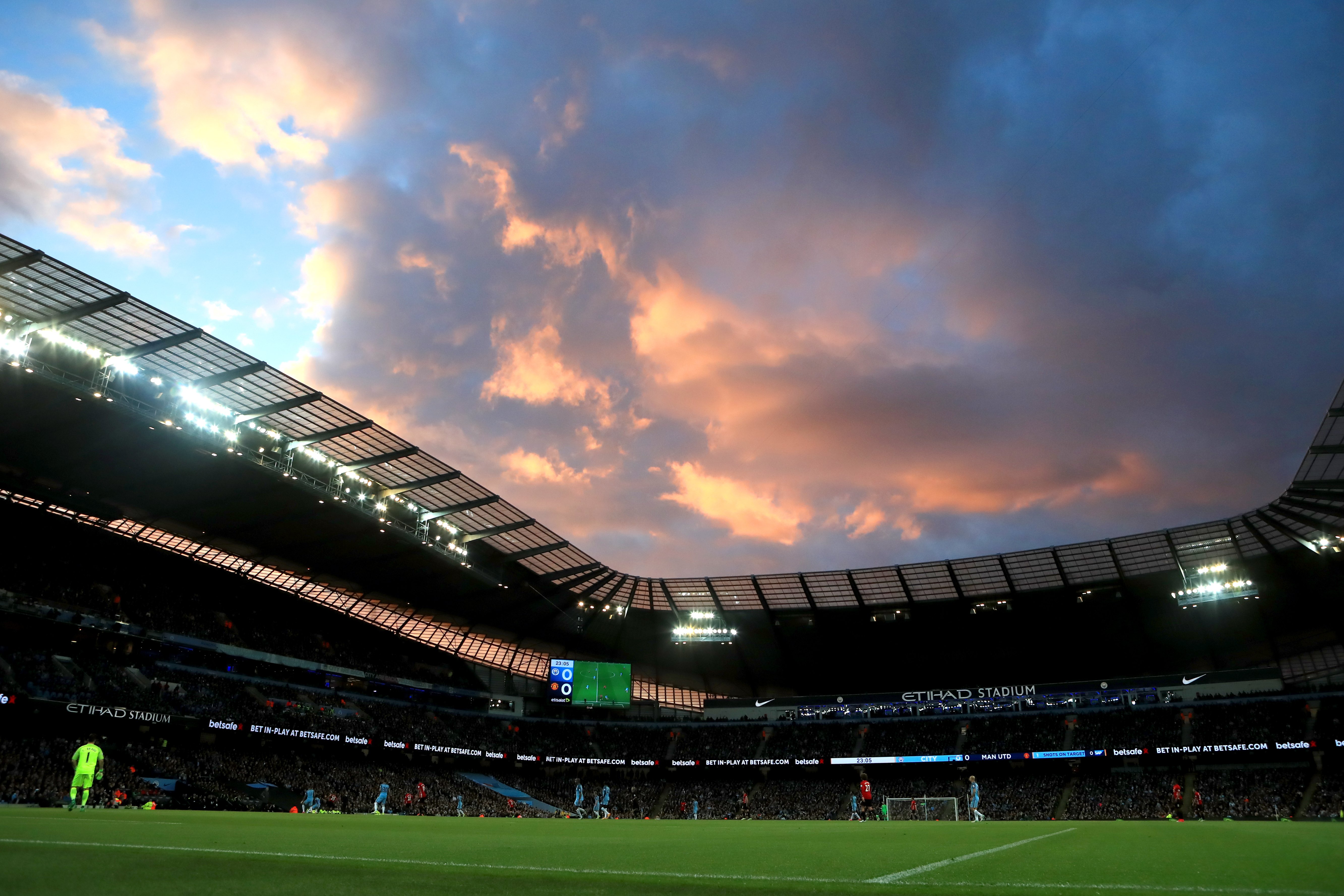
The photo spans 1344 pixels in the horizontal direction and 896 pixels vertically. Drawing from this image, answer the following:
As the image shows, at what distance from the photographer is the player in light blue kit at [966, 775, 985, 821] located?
126 ft

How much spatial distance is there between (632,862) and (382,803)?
40642 mm

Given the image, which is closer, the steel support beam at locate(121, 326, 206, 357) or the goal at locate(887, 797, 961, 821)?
the steel support beam at locate(121, 326, 206, 357)

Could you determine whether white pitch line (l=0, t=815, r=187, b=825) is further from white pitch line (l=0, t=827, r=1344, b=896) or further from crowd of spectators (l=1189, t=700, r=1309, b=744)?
crowd of spectators (l=1189, t=700, r=1309, b=744)

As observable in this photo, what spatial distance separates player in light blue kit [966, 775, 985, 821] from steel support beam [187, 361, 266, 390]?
1492 inches

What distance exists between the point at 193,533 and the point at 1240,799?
68789 mm

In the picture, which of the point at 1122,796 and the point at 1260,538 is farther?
the point at 1122,796

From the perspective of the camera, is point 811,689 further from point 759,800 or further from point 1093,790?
point 1093,790

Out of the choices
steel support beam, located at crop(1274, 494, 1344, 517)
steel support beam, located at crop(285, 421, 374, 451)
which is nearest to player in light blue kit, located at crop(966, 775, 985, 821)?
steel support beam, located at crop(1274, 494, 1344, 517)


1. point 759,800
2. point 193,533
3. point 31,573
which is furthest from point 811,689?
point 31,573

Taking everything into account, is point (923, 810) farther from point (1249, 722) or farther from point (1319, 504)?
point (1319, 504)

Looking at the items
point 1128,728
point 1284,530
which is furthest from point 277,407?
point 1128,728

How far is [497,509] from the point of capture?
1962 inches

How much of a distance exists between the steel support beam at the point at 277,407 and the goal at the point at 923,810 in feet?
135

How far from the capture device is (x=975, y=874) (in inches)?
266
